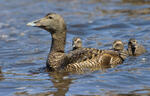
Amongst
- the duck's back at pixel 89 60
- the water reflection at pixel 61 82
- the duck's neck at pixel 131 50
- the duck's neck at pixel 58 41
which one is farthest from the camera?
the duck's neck at pixel 131 50

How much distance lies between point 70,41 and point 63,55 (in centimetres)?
453

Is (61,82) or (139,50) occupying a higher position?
(139,50)

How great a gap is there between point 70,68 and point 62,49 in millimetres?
737

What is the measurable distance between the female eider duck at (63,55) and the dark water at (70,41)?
39cm

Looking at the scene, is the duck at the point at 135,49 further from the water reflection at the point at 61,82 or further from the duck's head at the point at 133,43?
the water reflection at the point at 61,82

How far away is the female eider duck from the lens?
10922 millimetres

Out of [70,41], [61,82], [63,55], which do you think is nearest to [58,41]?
[63,55]

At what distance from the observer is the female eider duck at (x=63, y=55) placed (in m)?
10.9

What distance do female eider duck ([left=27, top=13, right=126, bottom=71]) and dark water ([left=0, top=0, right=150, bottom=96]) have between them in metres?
0.39

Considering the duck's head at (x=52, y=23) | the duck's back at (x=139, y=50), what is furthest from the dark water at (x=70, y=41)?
the duck's head at (x=52, y=23)

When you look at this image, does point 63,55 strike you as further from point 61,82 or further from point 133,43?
point 133,43

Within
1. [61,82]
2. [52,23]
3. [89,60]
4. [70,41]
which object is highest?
[52,23]

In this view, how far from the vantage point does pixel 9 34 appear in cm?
1670

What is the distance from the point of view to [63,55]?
11.1m
